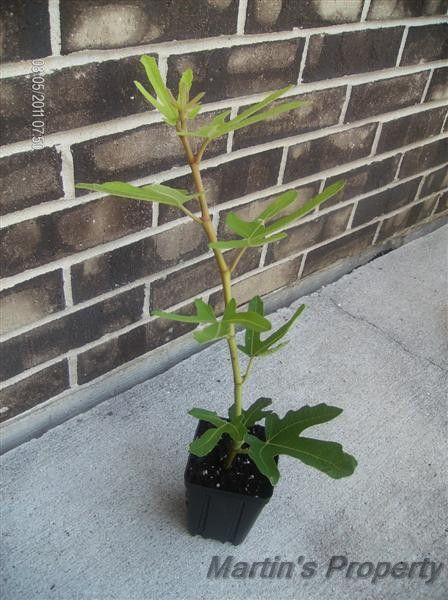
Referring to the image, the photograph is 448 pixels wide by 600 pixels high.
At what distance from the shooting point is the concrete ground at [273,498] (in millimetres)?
1061

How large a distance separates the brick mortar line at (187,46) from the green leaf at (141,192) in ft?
0.87

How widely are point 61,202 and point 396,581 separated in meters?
1.00

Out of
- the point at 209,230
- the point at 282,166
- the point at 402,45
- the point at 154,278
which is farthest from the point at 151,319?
the point at 402,45

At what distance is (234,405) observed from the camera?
0.96 meters

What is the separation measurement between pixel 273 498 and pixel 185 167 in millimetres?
749

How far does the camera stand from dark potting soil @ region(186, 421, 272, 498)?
99 centimetres

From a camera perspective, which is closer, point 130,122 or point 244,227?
point 244,227

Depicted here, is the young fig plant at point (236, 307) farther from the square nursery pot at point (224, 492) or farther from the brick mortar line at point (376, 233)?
the brick mortar line at point (376, 233)

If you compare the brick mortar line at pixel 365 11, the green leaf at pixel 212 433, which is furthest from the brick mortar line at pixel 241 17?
the green leaf at pixel 212 433

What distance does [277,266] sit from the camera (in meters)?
1.62

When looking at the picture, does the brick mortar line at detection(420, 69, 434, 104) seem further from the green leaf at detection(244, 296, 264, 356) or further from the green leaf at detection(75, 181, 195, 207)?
the green leaf at detection(75, 181, 195, 207)

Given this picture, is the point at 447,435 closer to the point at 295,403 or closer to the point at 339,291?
the point at 295,403

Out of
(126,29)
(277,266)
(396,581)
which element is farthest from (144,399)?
(126,29)

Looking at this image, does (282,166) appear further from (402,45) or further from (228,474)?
(228,474)
